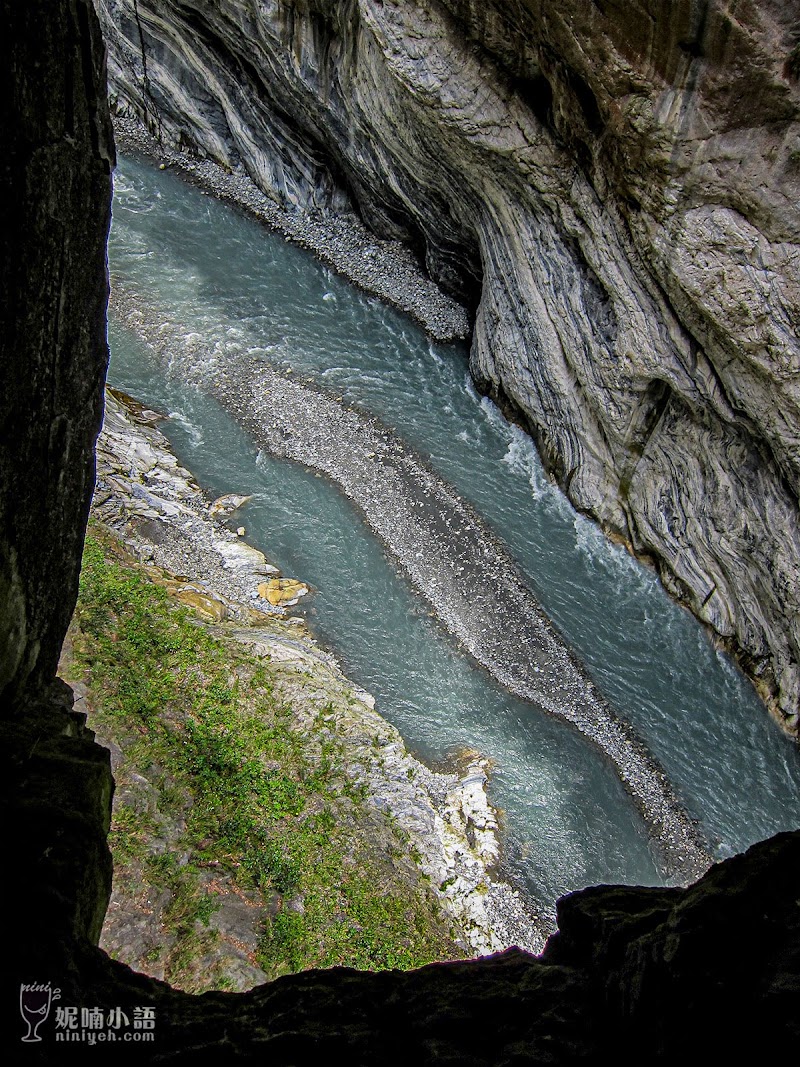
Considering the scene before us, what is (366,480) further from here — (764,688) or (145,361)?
(764,688)

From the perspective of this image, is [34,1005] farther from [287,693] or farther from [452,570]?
[452,570]

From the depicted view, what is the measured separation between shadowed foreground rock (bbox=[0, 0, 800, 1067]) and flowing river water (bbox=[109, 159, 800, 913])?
11.8 meters

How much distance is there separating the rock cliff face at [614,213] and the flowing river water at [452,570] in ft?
4.62

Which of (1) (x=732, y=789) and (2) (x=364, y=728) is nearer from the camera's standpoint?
(2) (x=364, y=728)

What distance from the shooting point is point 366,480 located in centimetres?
2323

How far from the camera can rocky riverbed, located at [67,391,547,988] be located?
13773mm

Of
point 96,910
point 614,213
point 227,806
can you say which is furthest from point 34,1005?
point 614,213

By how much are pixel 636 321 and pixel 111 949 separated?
631 inches

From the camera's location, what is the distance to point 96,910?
615cm

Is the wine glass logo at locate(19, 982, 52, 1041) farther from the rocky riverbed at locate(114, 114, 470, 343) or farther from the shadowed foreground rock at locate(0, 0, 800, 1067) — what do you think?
the rocky riverbed at locate(114, 114, 470, 343)

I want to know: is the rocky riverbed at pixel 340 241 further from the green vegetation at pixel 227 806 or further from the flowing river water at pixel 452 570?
the green vegetation at pixel 227 806

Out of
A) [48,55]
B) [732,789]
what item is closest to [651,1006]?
[48,55]

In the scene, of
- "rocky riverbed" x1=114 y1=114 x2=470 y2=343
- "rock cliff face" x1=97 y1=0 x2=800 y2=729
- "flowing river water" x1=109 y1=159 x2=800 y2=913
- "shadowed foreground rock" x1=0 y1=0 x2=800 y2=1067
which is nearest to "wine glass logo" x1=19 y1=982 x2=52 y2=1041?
A: "shadowed foreground rock" x1=0 y1=0 x2=800 y2=1067

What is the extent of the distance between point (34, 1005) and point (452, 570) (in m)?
17.5
